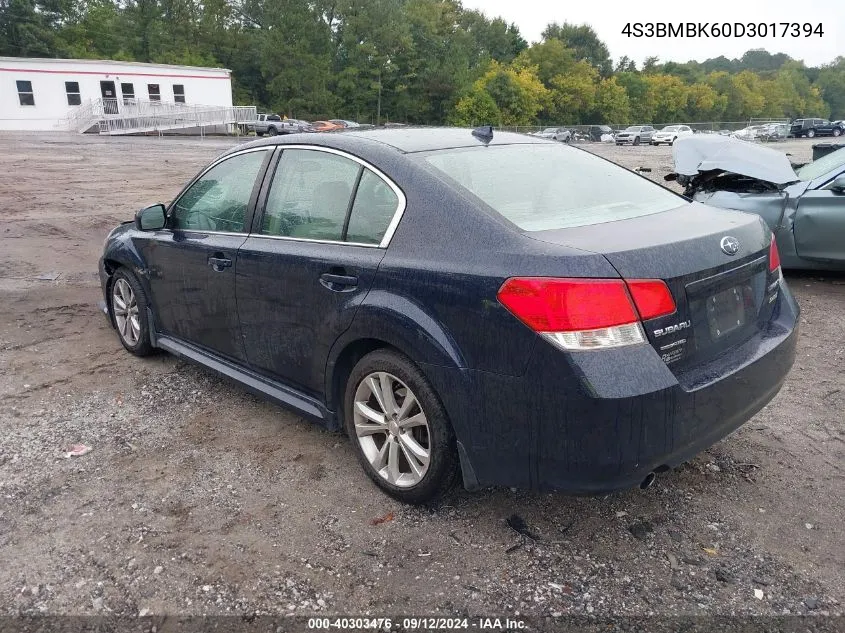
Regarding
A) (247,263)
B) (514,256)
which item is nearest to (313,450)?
(247,263)

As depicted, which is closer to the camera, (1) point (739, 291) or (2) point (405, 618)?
(2) point (405, 618)

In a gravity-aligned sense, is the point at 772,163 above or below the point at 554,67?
below

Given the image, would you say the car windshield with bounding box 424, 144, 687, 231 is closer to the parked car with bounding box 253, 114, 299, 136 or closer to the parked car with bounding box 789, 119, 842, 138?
the parked car with bounding box 253, 114, 299, 136

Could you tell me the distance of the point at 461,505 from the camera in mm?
3127

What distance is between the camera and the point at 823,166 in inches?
284

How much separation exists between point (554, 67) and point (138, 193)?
72.1 meters

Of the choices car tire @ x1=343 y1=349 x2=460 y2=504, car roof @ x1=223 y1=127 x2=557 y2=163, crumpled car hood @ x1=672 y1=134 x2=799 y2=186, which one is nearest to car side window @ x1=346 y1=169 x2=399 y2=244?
car roof @ x1=223 y1=127 x2=557 y2=163

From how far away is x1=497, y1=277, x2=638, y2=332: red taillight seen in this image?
7.73ft

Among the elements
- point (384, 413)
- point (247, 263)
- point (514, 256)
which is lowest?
point (384, 413)

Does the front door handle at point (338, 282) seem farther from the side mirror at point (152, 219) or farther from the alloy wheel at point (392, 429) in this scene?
the side mirror at point (152, 219)

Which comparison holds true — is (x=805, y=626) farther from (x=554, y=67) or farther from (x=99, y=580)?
(x=554, y=67)

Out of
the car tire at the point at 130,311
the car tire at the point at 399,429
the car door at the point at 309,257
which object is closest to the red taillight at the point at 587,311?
the car tire at the point at 399,429

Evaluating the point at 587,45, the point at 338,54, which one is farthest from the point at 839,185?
the point at 587,45

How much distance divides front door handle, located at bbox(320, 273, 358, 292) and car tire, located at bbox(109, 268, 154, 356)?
213 centimetres
